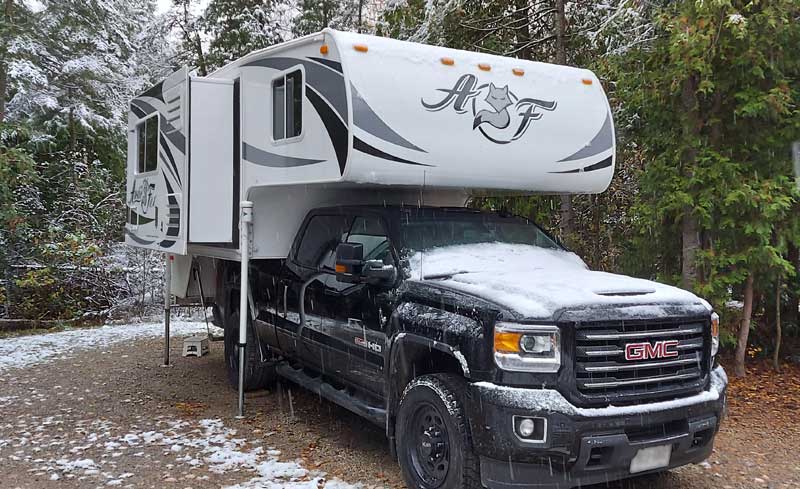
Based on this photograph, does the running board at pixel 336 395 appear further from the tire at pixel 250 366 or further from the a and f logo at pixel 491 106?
the a and f logo at pixel 491 106

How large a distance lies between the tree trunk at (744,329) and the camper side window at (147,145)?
6.48 metres

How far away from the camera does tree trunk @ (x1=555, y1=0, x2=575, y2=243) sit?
9406mm

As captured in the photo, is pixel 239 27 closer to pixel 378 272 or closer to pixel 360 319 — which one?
pixel 360 319

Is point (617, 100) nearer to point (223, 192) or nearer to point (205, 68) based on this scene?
point (223, 192)

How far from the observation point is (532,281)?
14.7 ft

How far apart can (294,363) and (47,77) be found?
12.9 meters

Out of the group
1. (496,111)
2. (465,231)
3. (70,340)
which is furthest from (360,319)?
(70,340)

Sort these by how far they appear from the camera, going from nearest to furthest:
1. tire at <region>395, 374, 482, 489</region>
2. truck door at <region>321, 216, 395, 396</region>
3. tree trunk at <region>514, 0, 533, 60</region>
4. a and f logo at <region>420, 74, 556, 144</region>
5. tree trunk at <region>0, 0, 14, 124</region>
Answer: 1. tire at <region>395, 374, 482, 489</region>
2. truck door at <region>321, 216, 395, 396</region>
3. a and f logo at <region>420, 74, 556, 144</region>
4. tree trunk at <region>514, 0, 533, 60</region>
5. tree trunk at <region>0, 0, 14, 124</region>

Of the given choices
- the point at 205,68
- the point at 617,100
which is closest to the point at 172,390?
the point at 617,100

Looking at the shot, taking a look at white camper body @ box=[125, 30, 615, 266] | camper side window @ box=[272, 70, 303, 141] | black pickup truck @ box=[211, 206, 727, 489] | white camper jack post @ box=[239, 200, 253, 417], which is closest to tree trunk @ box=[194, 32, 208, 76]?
white camper body @ box=[125, 30, 615, 266]

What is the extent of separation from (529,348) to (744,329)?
15.4 ft

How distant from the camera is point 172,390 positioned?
297 inches

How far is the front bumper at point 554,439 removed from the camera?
12.3 ft

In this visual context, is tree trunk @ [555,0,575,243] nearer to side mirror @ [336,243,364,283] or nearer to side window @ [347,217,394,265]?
side window @ [347,217,394,265]
